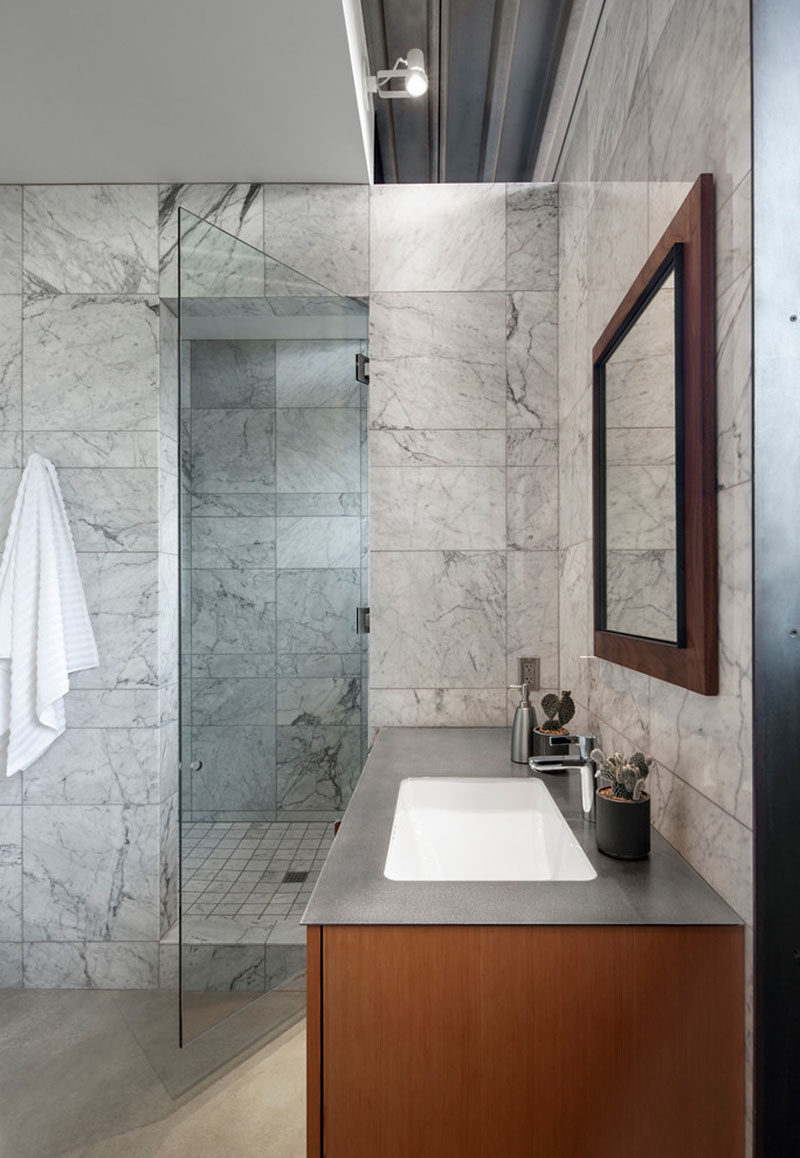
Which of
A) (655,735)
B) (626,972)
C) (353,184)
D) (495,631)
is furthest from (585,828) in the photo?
(353,184)

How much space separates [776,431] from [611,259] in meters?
0.90

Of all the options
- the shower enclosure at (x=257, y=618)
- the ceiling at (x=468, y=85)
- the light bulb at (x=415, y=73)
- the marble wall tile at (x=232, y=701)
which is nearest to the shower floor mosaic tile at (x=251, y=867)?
the shower enclosure at (x=257, y=618)

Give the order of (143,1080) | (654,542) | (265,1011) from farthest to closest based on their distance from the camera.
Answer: (265,1011)
(143,1080)
(654,542)

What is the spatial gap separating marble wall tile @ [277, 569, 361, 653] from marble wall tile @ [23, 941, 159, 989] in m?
1.18

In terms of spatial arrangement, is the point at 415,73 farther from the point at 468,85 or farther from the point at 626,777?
the point at 626,777

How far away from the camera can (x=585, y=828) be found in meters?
1.31

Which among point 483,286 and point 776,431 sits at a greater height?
point 483,286

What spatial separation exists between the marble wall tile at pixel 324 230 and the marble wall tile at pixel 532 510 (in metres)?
Answer: 0.87

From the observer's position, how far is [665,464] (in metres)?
1.19

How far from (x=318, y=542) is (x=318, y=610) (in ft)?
0.70

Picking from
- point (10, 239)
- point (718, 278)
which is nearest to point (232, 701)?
point (718, 278)

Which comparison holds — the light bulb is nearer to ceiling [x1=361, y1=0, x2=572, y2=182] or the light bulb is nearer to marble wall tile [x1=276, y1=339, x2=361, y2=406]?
ceiling [x1=361, y1=0, x2=572, y2=182]

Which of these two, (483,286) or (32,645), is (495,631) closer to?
(483,286)

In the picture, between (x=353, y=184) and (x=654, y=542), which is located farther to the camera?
(x=353, y=184)
